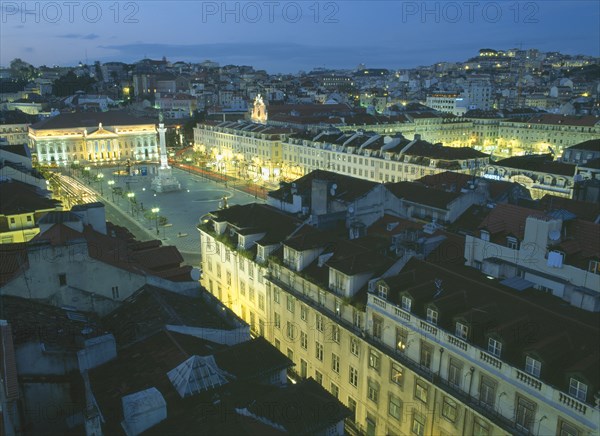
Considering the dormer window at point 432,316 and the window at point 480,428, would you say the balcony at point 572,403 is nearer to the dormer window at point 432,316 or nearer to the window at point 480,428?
the window at point 480,428

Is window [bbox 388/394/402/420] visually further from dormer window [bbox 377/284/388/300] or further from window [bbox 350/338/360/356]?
dormer window [bbox 377/284/388/300]

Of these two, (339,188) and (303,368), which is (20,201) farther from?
(303,368)

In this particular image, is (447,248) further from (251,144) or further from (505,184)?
(251,144)

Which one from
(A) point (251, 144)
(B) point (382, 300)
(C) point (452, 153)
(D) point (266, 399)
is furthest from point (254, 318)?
(A) point (251, 144)

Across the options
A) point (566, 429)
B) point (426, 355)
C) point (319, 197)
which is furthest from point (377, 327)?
point (319, 197)

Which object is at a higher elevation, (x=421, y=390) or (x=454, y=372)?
(x=454, y=372)

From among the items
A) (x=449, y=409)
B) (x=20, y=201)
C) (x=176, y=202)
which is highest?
(x=20, y=201)
